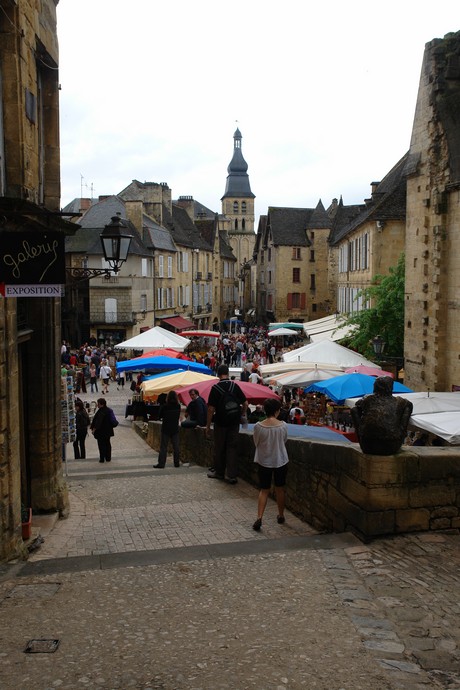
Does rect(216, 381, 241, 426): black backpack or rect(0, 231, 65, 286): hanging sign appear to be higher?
rect(0, 231, 65, 286): hanging sign

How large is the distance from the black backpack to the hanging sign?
376 cm

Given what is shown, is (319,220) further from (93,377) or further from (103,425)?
(103,425)

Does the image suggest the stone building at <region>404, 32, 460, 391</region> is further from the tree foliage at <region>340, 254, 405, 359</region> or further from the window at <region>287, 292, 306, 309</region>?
the window at <region>287, 292, 306, 309</region>

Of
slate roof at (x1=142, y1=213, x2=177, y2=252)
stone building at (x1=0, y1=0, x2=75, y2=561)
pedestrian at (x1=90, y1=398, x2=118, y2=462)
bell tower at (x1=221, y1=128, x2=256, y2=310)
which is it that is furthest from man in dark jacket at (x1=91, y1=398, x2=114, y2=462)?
bell tower at (x1=221, y1=128, x2=256, y2=310)

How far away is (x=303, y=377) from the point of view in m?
15.3

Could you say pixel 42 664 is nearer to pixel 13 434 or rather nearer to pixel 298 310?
pixel 13 434

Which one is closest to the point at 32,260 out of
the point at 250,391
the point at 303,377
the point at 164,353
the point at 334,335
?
the point at 250,391

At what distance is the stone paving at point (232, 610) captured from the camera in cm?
400

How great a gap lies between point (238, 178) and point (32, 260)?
10858 cm

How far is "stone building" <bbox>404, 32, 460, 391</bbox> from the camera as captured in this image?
1803 centimetres

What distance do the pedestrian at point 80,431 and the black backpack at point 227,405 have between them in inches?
222

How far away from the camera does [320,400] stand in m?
17.2

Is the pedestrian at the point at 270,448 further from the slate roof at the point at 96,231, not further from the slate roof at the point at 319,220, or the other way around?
the slate roof at the point at 319,220

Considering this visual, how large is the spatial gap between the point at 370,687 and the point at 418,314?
16725 mm
